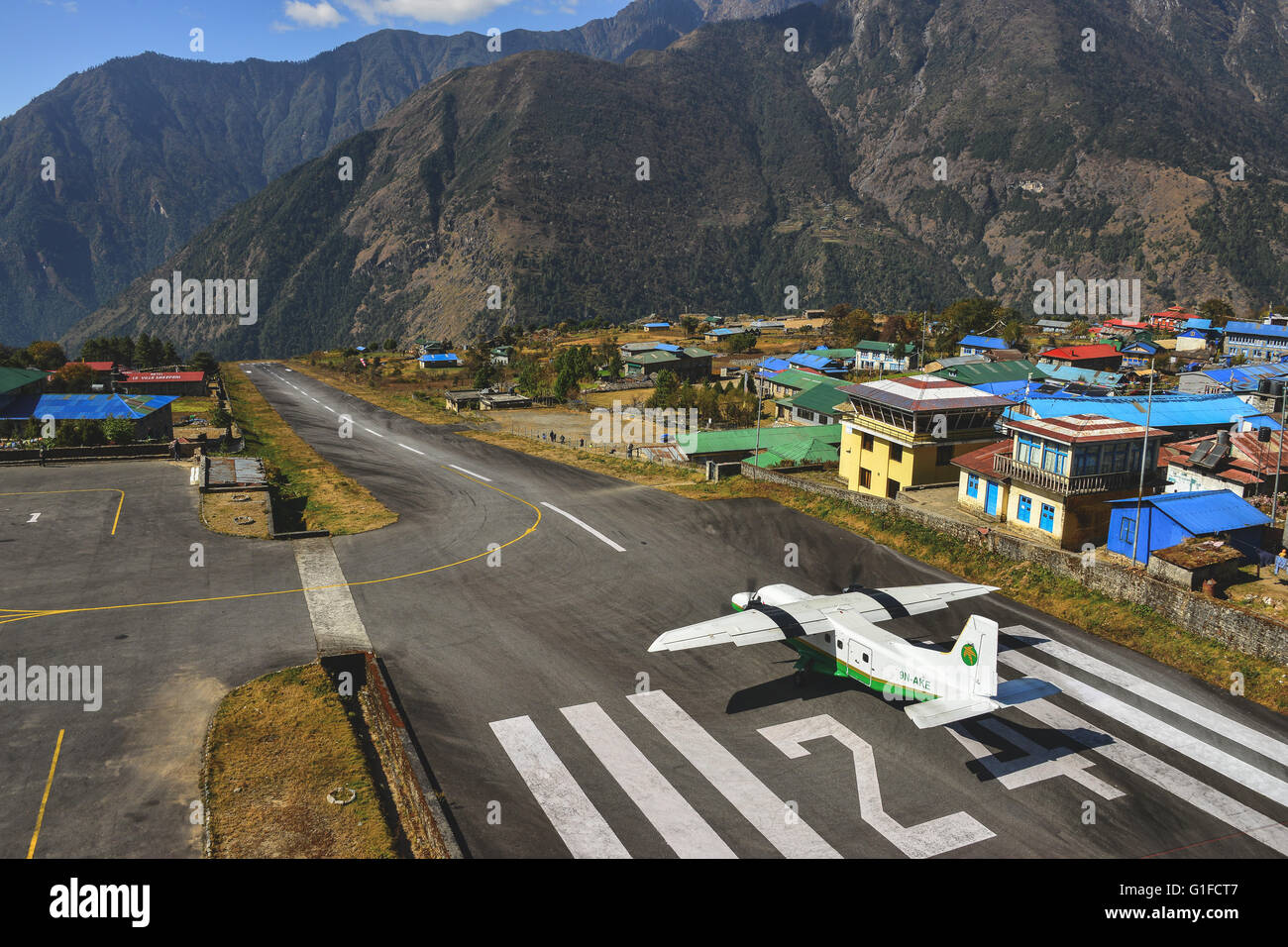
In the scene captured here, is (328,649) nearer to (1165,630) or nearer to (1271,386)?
(1165,630)

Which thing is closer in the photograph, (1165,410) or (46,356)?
(1165,410)

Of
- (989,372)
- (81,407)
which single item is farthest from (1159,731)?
(81,407)

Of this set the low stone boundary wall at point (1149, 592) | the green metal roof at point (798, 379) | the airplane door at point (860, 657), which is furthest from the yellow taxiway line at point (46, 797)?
the green metal roof at point (798, 379)

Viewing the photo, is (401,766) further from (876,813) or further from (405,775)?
(876,813)

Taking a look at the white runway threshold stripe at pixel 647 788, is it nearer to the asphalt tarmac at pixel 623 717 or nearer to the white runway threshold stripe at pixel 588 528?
the asphalt tarmac at pixel 623 717

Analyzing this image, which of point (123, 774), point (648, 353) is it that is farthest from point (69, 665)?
point (648, 353)

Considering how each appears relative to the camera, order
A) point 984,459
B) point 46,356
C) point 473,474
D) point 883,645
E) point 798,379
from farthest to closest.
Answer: point 46,356
point 798,379
point 473,474
point 984,459
point 883,645
